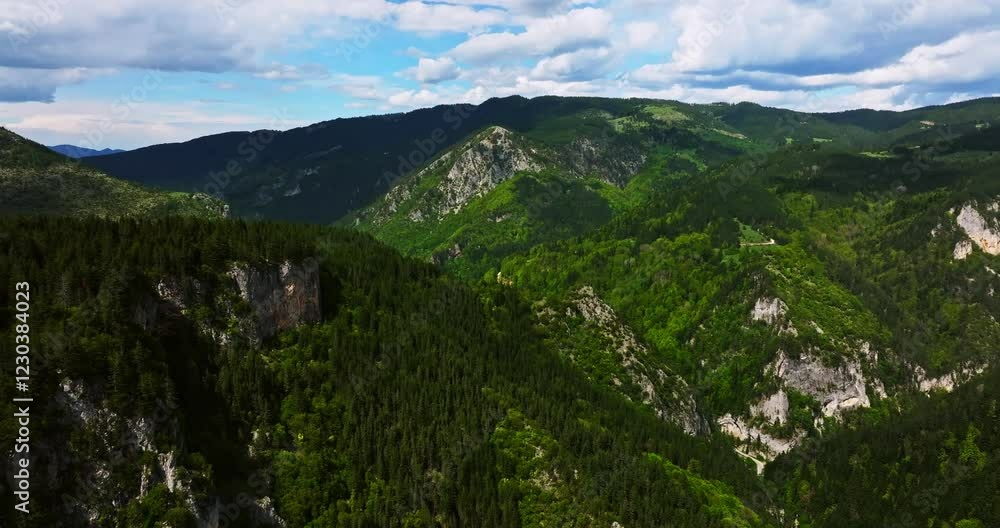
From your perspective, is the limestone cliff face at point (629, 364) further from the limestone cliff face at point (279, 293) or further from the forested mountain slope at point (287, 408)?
the limestone cliff face at point (279, 293)

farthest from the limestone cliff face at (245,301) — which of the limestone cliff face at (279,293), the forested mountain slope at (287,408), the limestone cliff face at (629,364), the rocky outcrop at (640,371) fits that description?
the rocky outcrop at (640,371)

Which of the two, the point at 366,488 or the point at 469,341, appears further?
the point at 469,341

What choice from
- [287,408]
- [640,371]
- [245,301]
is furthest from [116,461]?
[640,371]

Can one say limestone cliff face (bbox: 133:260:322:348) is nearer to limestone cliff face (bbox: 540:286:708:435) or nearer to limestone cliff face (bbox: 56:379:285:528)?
limestone cliff face (bbox: 56:379:285:528)

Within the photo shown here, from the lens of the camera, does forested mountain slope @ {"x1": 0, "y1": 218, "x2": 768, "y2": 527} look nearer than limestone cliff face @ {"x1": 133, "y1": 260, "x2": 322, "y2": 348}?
Yes

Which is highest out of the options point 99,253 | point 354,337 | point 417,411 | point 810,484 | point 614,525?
point 99,253

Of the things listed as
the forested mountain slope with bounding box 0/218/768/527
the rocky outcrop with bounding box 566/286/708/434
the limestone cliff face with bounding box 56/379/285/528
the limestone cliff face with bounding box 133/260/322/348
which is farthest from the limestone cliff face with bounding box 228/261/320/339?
the rocky outcrop with bounding box 566/286/708/434

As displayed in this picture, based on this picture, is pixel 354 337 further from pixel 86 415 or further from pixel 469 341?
pixel 86 415

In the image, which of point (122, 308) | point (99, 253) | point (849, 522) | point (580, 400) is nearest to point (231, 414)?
point (122, 308)

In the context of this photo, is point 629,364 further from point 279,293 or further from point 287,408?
point 287,408
